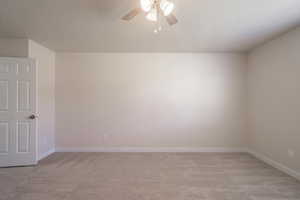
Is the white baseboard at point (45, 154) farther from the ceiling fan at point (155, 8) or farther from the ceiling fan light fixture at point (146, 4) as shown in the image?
the ceiling fan light fixture at point (146, 4)

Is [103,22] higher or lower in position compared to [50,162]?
higher

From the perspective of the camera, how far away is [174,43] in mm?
3775

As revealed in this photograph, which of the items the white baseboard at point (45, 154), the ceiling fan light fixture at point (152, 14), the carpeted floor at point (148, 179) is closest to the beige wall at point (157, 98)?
the carpeted floor at point (148, 179)

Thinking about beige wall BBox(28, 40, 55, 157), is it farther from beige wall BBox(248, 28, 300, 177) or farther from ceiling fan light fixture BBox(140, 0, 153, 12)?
beige wall BBox(248, 28, 300, 177)

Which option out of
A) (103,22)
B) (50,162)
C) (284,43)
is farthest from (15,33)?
(284,43)

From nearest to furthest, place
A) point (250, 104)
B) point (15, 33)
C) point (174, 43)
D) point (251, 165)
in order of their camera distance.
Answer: point (15, 33), point (251, 165), point (174, 43), point (250, 104)

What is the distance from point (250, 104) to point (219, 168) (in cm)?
191

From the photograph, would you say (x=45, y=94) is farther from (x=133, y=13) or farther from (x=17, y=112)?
(x=133, y=13)

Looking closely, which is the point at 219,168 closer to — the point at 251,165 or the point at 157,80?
the point at 251,165

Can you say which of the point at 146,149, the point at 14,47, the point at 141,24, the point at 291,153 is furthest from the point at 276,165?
the point at 14,47

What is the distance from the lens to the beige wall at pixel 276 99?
293 centimetres

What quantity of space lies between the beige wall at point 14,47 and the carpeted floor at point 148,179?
2.19 meters

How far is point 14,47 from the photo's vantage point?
11.3 ft

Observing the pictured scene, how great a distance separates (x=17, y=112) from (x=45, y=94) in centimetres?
76
